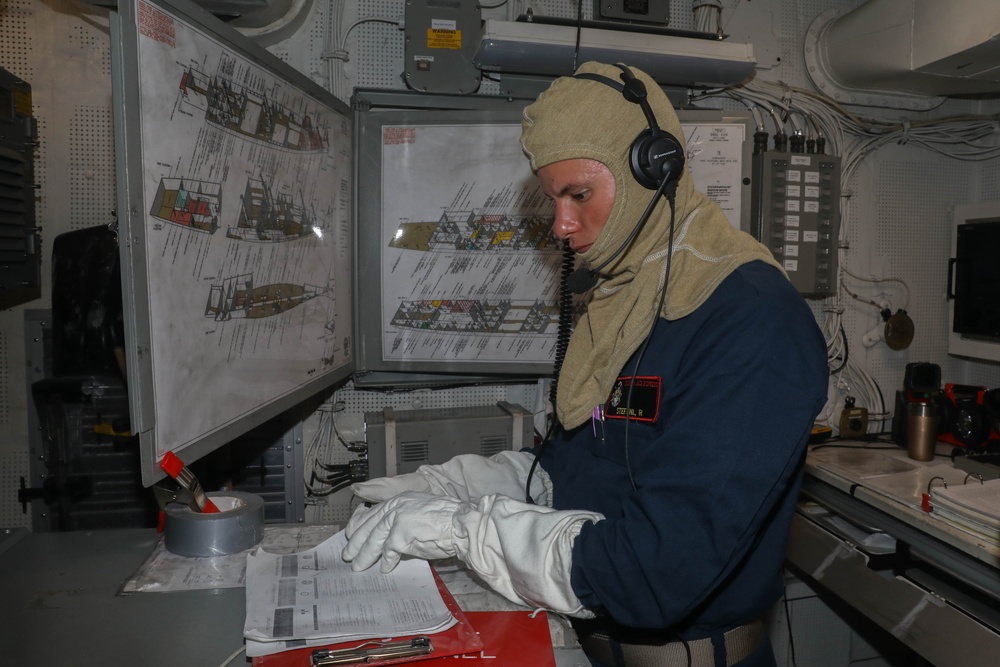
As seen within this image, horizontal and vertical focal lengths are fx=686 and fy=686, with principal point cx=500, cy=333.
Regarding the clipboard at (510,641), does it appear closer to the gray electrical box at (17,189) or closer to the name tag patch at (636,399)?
the name tag patch at (636,399)

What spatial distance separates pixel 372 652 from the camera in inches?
34.8

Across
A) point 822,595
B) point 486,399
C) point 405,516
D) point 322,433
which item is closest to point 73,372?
point 322,433

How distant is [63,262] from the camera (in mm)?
2025

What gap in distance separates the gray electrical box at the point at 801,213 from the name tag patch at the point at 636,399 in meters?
1.53

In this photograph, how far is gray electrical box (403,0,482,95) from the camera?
2.23 meters

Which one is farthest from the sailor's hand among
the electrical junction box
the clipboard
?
the electrical junction box

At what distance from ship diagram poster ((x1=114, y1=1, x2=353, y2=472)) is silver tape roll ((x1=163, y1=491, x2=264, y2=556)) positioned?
142mm

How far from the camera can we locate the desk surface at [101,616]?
0.91 metres

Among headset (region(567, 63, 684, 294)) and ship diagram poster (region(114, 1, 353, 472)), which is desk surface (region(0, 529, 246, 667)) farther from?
headset (region(567, 63, 684, 294))

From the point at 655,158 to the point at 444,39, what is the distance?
53.7 inches

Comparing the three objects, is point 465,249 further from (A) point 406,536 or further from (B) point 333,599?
(B) point 333,599

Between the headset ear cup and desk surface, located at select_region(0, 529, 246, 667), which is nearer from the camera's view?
desk surface, located at select_region(0, 529, 246, 667)

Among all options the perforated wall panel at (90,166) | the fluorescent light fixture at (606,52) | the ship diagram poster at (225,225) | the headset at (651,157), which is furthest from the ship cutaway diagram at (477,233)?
the headset at (651,157)

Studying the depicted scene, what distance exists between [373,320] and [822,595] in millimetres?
2065
